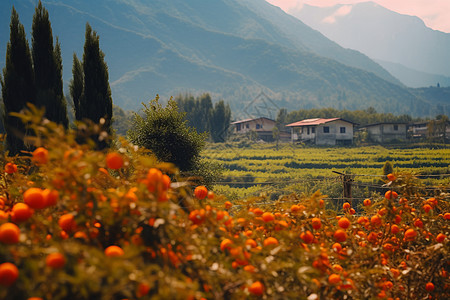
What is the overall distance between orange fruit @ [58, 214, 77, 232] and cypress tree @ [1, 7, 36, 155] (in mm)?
9745

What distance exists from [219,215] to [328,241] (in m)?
0.83

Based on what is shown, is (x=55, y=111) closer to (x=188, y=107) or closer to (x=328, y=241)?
(x=328, y=241)

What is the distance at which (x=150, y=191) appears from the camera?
1.31 meters

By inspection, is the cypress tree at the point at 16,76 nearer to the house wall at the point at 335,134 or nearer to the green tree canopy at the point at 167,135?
the green tree canopy at the point at 167,135

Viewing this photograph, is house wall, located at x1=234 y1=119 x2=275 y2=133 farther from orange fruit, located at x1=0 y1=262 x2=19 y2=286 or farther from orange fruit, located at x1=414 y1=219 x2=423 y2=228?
orange fruit, located at x1=0 y1=262 x2=19 y2=286

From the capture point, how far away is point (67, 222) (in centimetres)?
135

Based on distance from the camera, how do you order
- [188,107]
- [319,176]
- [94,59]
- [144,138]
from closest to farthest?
[144,138], [94,59], [319,176], [188,107]

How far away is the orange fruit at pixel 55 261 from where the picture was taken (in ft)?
3.28

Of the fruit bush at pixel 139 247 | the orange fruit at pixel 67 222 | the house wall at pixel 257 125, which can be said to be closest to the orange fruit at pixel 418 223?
the fruit bush at pixel 139 247

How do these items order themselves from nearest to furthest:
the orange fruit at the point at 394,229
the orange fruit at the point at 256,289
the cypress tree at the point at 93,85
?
1. the orange fruit at the point at 256,289
2. the orange fruit at the point at 394,229
3. the cypress tree at the point at 93,85

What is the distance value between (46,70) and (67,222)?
34.1ft

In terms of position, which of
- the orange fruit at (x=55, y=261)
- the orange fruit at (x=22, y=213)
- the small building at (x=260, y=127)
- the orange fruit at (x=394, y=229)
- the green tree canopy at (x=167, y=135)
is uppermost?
the small building at (x=260, y=127)

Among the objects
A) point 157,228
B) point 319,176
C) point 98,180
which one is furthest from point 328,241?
point 319,176

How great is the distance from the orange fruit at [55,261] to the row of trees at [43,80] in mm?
8748
